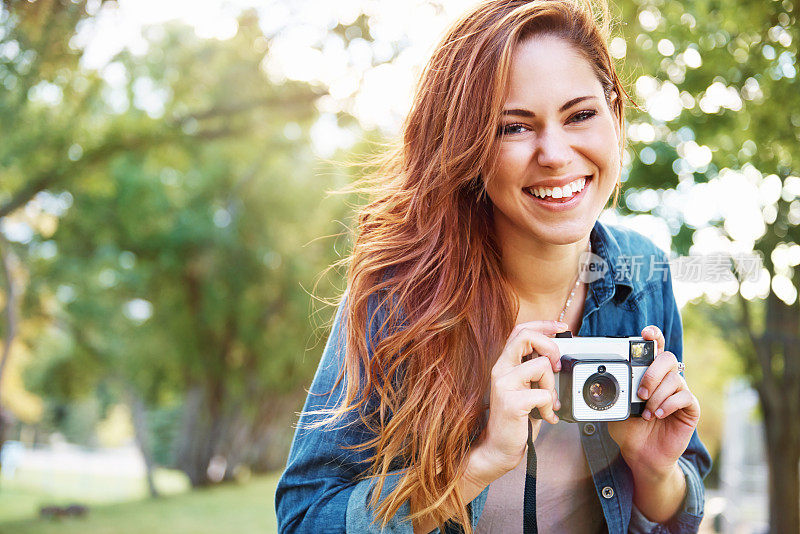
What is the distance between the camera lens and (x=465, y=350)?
1.58 m

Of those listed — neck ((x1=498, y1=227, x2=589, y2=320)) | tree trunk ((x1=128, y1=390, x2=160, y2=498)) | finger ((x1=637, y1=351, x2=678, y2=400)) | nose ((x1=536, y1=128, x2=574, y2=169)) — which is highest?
nose ((x1=536, y1=128, x2=574, y2=169))

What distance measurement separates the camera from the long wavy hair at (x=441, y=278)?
1.44 m

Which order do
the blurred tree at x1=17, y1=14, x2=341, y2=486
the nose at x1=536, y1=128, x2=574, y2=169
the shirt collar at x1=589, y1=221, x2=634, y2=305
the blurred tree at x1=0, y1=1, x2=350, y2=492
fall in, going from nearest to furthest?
1. the nose at x1=536, y1=128, x2=574, y2=169
2. the shirt collar at x1=589, y1=221, x2=634, y2=305
3. the blurred tree at x1=0, y1=1, x2=350, y2=492
4. the blurred tree at x1=17, y1=14, x2=341, y2=486

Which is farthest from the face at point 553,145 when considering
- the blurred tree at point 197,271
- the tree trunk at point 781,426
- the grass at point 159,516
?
the grass at point 159,516

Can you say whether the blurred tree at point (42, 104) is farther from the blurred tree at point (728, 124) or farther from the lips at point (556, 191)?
the lips at point (556, 191)

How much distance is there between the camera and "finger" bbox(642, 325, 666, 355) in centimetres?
147

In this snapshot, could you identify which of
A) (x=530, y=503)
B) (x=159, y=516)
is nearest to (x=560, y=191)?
(x=530, y=503)

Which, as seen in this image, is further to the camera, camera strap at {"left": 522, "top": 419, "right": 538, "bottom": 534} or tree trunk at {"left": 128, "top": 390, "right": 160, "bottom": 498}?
tree trunk at {"left": 128, "top": 390, "right": 160, "bottom": 498}

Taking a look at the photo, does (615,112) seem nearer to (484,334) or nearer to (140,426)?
(484,334)

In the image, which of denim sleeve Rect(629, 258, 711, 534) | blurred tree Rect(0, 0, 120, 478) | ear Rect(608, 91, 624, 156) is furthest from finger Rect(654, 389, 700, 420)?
blurred tree Rect(0, 0, 120, 478)

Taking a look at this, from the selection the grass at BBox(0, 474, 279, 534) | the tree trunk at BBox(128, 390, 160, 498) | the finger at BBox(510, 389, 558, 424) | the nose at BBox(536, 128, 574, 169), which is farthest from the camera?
the tree trunk at BBox(128, 390, 160, 498)

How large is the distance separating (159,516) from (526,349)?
12815mm

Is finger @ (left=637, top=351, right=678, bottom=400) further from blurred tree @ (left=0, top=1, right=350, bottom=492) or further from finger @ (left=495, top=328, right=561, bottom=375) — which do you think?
blurred tree @ (left=0, top=1, right=350, bottom=492)

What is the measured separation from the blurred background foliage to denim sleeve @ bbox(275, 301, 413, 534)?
0.44 meters
